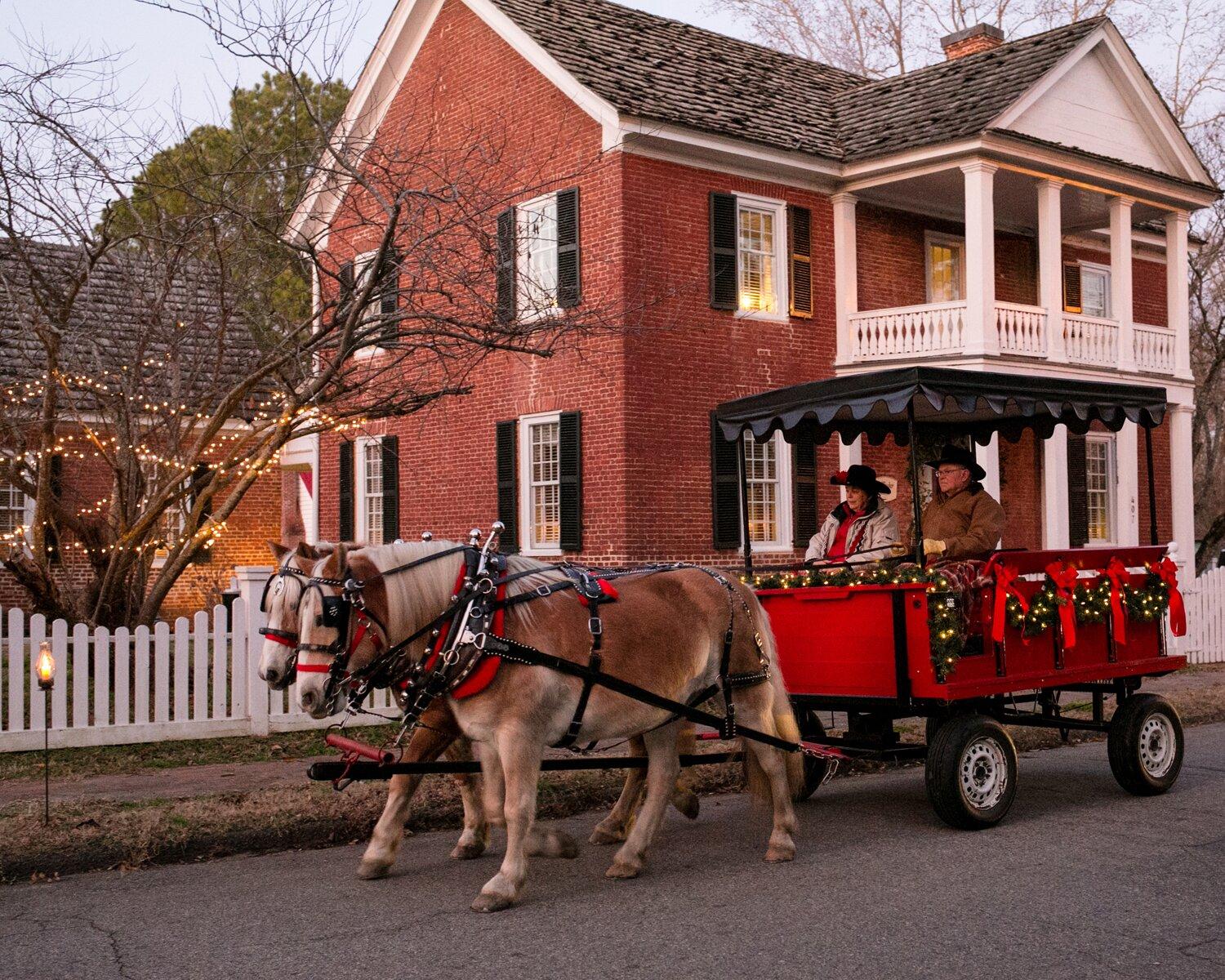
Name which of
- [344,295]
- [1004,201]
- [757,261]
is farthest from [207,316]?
[1004,201]

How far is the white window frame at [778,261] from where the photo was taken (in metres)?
17.9

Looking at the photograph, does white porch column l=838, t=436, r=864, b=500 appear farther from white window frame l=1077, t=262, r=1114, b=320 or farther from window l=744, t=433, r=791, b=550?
white window frame l=1077, t=262, r=1114, b=320

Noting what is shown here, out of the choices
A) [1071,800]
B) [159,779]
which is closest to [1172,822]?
[1071,800]

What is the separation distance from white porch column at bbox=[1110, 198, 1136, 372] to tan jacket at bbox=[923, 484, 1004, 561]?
11.8 metres

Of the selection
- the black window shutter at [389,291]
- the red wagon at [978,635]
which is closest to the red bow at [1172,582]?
the red wagon at [978,635]

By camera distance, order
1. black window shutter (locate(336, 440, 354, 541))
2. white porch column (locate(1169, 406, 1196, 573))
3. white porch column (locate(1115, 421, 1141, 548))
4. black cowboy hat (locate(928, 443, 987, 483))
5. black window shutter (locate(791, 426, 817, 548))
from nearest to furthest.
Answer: black cowboy hat (locate(928, 443, 987, 483))
black window shutter (locate(791, 426, 817, 548))
white porch column (locate(1115, 421, 1141, 548))
white porch column (locate(1169, 406, 1196, 573))
black window shutter (locate(336, 440, 354, 541))

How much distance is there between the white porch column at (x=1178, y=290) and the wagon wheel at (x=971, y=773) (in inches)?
578

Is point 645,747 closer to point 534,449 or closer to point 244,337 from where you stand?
point 534,449

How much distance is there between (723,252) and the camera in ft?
57.4

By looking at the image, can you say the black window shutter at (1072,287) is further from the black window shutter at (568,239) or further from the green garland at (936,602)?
the green garland at (936,602)

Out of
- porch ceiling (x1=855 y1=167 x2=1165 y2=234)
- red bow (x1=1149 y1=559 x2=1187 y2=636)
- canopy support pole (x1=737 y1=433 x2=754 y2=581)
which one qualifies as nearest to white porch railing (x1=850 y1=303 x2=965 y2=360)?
porch ceiling (x1=855 y1=167 x2=1165 y2=234)

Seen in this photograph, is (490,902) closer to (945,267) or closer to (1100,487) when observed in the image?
(945,267)

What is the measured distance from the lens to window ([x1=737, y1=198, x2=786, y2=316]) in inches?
706

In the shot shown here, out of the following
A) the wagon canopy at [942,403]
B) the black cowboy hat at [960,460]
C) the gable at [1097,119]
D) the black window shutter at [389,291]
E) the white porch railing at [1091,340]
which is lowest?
the black cowboy hat at [960,460]
